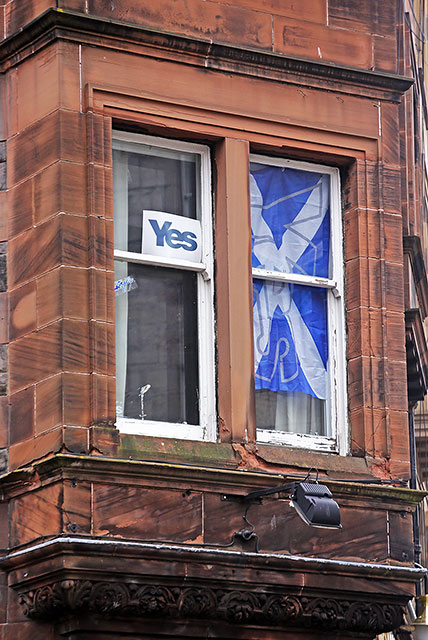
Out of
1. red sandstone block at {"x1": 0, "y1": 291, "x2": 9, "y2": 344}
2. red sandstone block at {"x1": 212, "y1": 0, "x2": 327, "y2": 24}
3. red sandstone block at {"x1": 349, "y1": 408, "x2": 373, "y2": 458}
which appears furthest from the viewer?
red sandstone block at {"x1": 212, "y1": 0, "x2": 327, "y2": 24}

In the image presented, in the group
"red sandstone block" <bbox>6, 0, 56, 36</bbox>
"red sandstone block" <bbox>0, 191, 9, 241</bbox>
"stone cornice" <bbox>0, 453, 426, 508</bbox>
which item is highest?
"red sandstone block" <bbox>6, 0, 56, 36</bbox>

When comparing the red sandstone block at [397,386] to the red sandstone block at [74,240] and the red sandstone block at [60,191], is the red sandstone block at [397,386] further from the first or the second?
the red sandstone block at [60,191]

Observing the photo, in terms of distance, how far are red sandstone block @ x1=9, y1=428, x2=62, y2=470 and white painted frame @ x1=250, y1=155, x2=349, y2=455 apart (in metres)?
1.78

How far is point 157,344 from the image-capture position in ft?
40.8

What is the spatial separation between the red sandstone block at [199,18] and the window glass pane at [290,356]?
1.95m

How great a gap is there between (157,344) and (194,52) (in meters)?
2.29

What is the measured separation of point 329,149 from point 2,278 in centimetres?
284

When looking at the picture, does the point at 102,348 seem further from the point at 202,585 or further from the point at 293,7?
the point at 293,7

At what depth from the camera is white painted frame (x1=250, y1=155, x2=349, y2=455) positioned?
1277 centimetres

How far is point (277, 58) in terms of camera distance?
1307 centimetres

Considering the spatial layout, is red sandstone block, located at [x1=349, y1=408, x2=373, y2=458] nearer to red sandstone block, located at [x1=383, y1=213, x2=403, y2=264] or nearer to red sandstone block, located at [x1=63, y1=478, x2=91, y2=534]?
red sandstone block, located at [x1=383, y1=213, x2=403, y2=264]

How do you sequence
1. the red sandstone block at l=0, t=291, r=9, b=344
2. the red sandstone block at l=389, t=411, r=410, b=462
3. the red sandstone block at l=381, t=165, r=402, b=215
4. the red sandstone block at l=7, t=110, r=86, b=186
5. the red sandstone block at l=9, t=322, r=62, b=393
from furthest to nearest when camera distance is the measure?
1. the red sandstone block at l=381, t=165, r=402, b=215
2. the red sandstone block at l=389, t=411, r=410, b=462
3. the red sandstone block at l=0, t=291, r=9, b=344
4. the red sandstone block at l=7, t=110, r=86, b=186
5. the red sandstone block at l=9, t=322, r=62, b=393

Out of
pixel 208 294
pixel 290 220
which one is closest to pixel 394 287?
pixel 290 220

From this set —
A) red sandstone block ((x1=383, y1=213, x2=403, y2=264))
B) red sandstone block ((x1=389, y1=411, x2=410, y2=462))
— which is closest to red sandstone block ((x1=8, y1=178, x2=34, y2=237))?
red sandstone block ((x1=383, y1=213, x2=403, y2=264))
